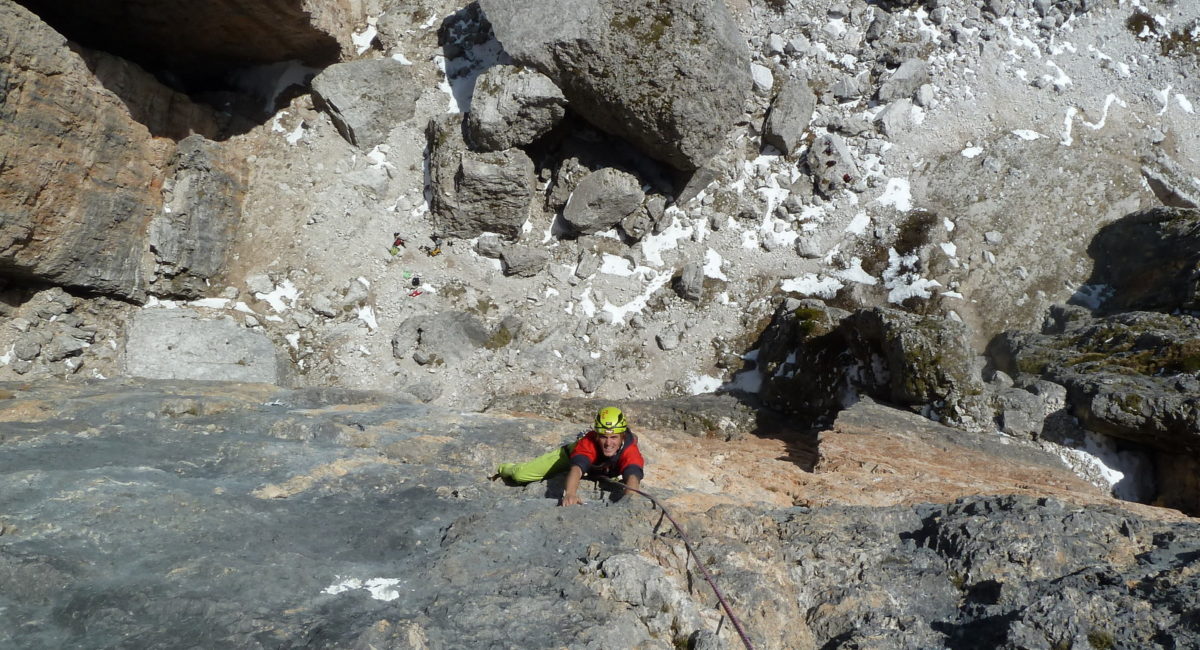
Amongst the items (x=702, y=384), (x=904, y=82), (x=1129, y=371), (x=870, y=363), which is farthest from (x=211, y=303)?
(x=1129, y=371)

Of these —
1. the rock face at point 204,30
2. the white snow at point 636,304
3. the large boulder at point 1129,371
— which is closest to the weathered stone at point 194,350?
the rock face at point 204,30

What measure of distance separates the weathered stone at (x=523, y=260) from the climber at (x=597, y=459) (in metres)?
9.42

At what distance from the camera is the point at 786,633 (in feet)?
20.2

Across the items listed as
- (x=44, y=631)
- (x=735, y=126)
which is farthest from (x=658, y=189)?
(x=44, y=631)

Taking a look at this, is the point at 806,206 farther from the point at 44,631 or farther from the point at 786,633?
the point at 44,631

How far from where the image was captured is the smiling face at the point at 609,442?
326 inches

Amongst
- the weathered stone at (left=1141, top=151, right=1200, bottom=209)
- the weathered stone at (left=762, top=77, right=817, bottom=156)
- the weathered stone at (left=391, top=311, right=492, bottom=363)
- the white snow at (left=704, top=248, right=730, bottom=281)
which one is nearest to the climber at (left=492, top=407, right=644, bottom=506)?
the weathered stone at (left=391, top=311, right=492, bottom=363)

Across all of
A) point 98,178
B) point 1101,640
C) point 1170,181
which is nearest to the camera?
point 1101,640

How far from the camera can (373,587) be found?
19.7ft

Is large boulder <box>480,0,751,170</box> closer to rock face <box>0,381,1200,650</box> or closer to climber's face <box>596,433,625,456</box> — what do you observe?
climber's face <box>596,433,625,456</box>

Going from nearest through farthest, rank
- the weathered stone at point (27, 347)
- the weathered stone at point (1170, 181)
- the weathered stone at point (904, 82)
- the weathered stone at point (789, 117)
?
the weathered stone at point (27, 347), the weathered stone at point (1170, 181), the weathered stone at point (789, 117), the weathered stone at point (904, 82)

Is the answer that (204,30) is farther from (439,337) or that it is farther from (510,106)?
(439,337)

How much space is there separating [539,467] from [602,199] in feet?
33.4

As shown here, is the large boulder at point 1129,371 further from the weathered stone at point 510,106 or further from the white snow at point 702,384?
the weathered stone at point 510,106
